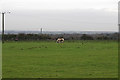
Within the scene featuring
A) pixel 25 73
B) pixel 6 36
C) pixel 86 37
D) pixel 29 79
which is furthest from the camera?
pixel 86 37

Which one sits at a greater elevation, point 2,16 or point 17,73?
point 2,16

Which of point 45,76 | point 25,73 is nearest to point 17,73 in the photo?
point 25,73

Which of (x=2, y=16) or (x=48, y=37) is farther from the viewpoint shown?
(x=48, y=37)

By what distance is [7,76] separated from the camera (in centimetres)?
1062

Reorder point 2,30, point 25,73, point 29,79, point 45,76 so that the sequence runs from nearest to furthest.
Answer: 1. point 29,79
2. point 45,76
3. point 25,73
4. point 2,30

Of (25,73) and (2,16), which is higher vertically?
(2,16)

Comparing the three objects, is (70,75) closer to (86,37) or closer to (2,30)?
(2,30)

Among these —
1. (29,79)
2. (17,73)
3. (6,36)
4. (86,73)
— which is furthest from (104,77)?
(6,36)

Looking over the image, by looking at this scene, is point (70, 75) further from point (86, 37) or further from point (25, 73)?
point (86, 37)

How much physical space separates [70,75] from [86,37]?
58100mm

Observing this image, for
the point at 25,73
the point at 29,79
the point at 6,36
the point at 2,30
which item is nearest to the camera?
the point at 29,79

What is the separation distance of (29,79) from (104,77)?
2.64 m

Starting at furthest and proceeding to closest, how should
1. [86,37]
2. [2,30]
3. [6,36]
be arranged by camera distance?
[86,37], [6,36], [2,30]

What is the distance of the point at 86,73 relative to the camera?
1121 cm
